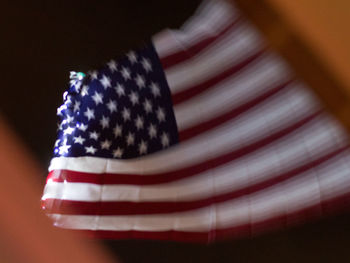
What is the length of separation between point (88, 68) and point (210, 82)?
700mm

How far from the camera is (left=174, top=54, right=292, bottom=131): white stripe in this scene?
36.7 inches

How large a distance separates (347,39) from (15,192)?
37.4 inches

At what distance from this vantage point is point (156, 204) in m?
0.95

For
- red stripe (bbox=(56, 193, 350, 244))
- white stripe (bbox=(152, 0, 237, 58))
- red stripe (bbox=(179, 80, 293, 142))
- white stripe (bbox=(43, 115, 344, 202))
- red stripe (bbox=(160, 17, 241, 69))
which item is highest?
white stripe (bbox=(152, 0, 237, 58))

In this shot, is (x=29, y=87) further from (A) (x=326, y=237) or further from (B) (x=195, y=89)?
(A) (x=326, y=237)

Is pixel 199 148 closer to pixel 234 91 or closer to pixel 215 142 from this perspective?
pixel 215 142

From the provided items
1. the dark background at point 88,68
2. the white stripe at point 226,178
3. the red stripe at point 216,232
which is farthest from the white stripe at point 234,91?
the dark background at point 88,68

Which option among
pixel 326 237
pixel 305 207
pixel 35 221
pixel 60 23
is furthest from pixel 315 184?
pixel 60 23

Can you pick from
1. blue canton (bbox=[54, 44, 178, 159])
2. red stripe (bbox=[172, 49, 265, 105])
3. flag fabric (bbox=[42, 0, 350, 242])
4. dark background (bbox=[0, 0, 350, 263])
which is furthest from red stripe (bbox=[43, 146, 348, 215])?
dark background (bbox=[0, 0, 350, 263])

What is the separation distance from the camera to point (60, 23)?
156 cm

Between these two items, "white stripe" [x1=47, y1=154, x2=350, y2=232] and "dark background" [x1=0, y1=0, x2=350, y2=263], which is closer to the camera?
"white stripe" [x1=47, y1=154, x2=350, y2=232]

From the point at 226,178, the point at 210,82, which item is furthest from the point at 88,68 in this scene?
the point at 226,178

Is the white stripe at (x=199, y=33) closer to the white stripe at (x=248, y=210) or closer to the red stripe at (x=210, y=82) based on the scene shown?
the red stripe at (x=210, y=82)

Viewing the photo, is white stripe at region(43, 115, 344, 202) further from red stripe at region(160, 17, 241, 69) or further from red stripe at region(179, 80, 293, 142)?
red stripe at region(160, 17, 241, 69)
